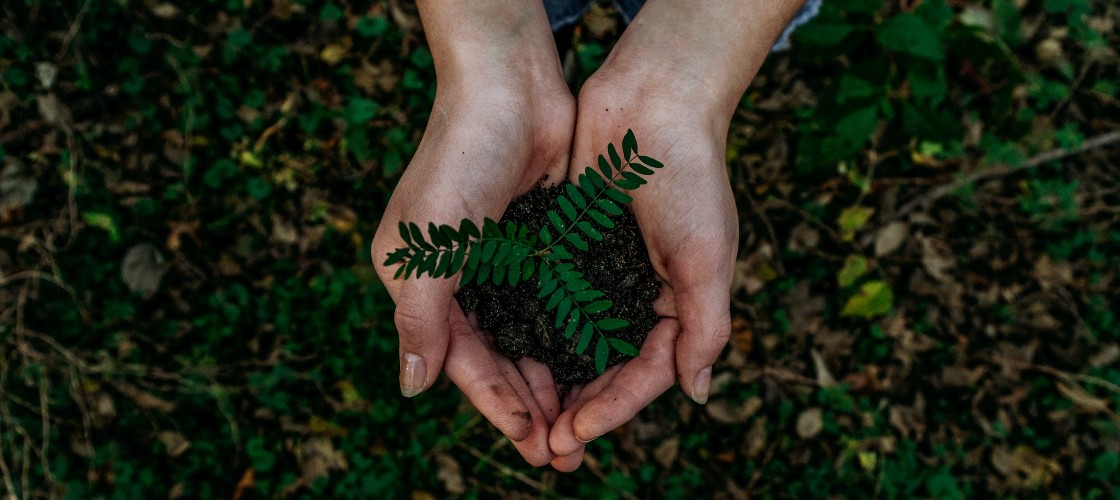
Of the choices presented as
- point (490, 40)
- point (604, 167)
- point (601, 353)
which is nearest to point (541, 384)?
point (601, 353)

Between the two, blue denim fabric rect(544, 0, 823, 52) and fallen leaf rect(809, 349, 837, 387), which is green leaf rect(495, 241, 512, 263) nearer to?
blue denim fabric rect(544, 0, 823, 52)

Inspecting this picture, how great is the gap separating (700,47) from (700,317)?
108 cm

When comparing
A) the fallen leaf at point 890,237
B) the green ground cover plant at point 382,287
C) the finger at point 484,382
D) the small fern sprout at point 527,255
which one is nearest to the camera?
the small fern sprout at point 527,255

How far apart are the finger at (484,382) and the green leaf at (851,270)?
2220 mm

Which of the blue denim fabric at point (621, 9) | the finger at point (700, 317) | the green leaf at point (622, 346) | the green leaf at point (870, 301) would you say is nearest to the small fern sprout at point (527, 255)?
the green leaf at point (622, 346)

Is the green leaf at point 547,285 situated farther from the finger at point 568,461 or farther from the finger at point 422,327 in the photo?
the finger at point 568,461

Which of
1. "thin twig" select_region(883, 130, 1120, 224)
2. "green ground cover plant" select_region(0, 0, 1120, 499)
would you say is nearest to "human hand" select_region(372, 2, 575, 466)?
"green ground cover plant" select_region(0, 0, 1120, 499)

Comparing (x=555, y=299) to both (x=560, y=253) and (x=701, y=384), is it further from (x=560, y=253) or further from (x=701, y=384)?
(x=701, y=384)

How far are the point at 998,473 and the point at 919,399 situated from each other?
0.58m

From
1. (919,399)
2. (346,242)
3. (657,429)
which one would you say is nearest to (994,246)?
(919,399)

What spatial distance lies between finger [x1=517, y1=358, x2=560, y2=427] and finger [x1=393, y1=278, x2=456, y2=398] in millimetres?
337

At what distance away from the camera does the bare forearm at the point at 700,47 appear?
9.53 feet

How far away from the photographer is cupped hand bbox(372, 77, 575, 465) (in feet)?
8.26

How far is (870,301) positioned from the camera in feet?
13.1
